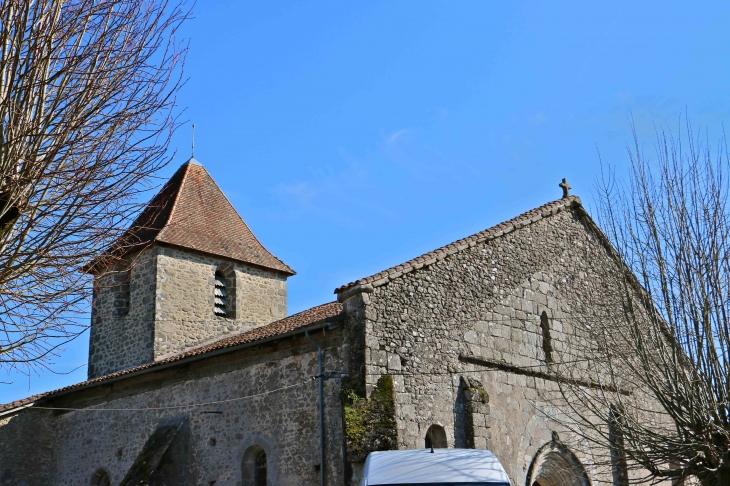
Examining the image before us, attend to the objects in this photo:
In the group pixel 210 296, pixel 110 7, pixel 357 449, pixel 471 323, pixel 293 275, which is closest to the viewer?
pixel 110 7

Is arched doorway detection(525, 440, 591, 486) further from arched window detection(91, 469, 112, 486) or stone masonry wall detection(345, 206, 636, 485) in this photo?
arched window detection(91, 469, 112, 486)

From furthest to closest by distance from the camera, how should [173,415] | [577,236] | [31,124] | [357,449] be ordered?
[577,236] < [173,415] < [357,449] < [31,124]

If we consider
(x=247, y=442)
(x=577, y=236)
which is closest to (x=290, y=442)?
(x=247, y=442)

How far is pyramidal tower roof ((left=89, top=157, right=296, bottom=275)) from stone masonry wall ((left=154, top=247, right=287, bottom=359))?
0.28 metres

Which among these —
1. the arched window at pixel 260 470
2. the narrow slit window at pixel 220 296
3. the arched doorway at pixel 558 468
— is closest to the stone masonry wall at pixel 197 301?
the narrow slit window at pixel 220 296

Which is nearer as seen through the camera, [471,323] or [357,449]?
[357,449]

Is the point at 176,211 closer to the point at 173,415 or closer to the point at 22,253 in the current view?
the point at 173,415

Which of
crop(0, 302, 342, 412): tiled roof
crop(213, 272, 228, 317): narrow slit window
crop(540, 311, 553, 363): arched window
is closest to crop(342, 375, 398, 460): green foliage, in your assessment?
crop(0, 302, 342, 412): tiled roof

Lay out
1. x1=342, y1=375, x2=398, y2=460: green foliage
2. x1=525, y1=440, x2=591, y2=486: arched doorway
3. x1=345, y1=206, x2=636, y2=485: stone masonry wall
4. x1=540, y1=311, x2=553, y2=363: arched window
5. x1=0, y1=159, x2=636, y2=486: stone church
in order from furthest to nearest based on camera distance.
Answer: x1=540, y1=311, x2=553, y2=363: arched window < x1=525, y1=440, x2=591, y2=486: arched doorway < x1=345, y1=206, x2=636, y2=485: stone masonry wall < x1=0, y1=159, x2=636, y2=486: stone church < x1=342, y1=375, x2=398, y2=460: green foliage

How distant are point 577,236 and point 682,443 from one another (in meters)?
A: 7.80

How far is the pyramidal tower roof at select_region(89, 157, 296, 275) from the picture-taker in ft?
65.3

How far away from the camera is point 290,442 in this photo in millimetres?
12703

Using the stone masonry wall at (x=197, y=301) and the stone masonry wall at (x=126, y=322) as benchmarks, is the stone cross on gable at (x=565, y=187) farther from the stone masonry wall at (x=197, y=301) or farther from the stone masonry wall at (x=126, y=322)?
the stone masonry wall at (x=126, y=322)

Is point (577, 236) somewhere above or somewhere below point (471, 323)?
above
